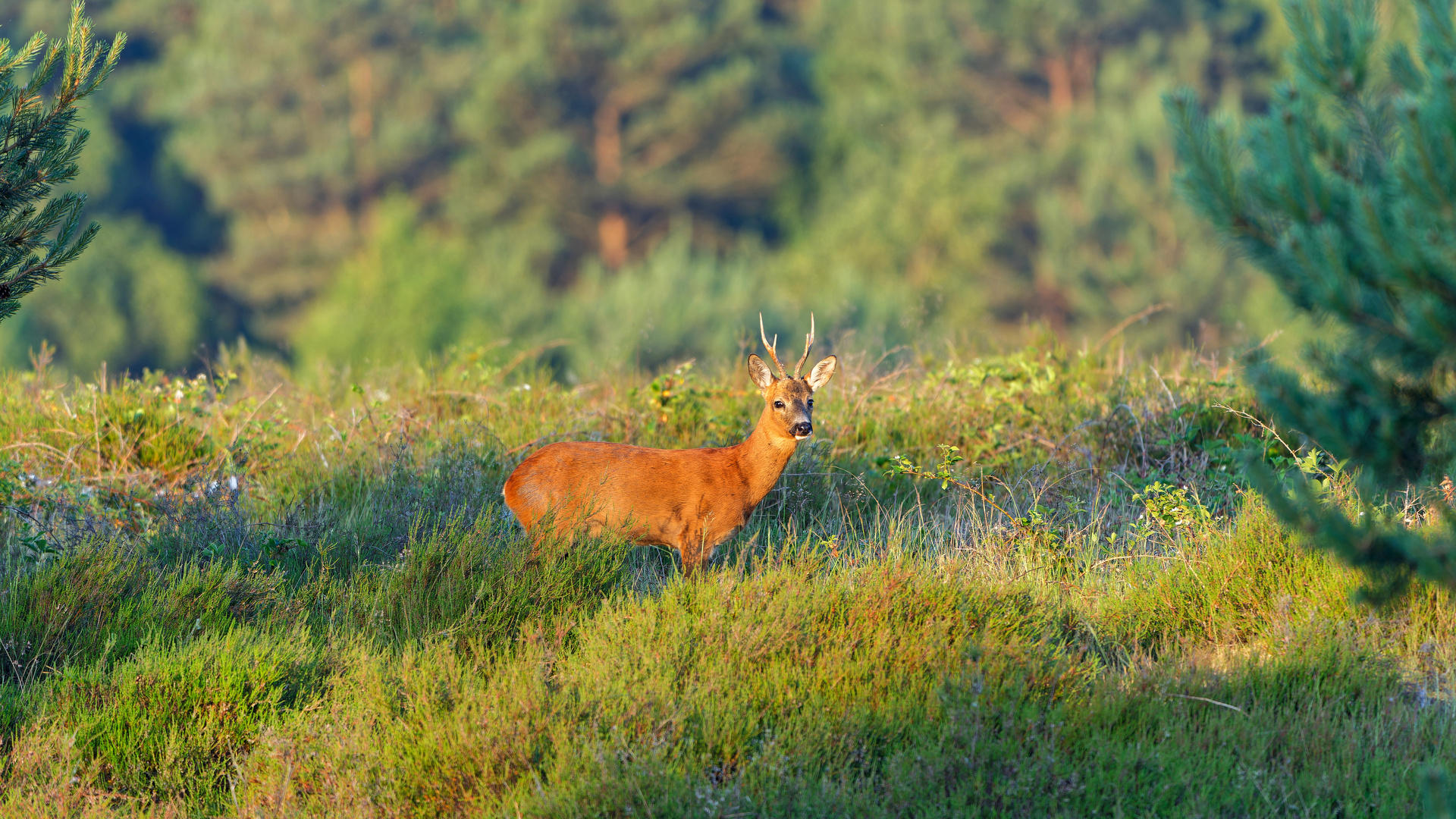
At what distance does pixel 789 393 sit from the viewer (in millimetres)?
5984

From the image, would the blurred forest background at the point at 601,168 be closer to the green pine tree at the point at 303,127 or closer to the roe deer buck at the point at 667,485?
the green pine tree at the point at 303,127

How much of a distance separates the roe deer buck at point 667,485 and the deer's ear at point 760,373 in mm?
132

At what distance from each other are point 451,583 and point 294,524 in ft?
4.94

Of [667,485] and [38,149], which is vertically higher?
[38,149]

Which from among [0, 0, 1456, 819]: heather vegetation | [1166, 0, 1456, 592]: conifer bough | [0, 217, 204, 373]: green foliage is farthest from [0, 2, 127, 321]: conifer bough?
[0, 217, 204, 373]: green foliage

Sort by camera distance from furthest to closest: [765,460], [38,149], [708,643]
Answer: [765,460], [38,149], [708,643]

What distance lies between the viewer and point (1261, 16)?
37656mm

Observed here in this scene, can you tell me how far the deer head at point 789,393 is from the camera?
5.80 meters

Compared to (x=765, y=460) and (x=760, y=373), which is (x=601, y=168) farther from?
(x=765, y=460)

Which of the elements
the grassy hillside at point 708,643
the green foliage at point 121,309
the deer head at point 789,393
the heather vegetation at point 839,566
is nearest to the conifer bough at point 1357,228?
the heather vegetation at point 839,566

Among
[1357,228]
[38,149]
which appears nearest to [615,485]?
[38,149]

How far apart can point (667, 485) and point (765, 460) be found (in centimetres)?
50

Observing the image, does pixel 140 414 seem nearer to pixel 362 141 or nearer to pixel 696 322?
pixel 696 322

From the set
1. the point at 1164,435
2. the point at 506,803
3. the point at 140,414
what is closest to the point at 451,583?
the point at 506,803
